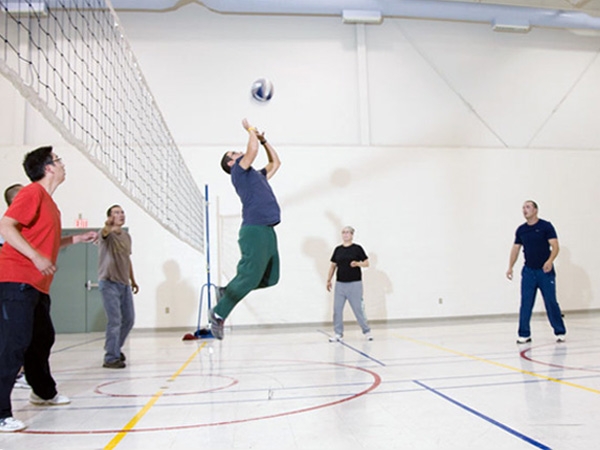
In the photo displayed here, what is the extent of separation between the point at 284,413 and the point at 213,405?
1.96ft

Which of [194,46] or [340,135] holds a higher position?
[194,46]

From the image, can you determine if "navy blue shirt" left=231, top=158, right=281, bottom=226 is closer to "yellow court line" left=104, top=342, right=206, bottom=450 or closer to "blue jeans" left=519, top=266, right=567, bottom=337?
"yellow court line" left=104, top=342, right=206, bottom=450

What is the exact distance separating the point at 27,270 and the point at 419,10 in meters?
10.5

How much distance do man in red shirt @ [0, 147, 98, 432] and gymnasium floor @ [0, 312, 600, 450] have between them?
396 millimetres

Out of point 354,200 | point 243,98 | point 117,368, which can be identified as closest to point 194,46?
point 243,98

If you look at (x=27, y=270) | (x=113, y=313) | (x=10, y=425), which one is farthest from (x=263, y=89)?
(x=10, y=425)

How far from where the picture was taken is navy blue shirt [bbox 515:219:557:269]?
6352 mm

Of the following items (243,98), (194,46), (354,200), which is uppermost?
(194,46)

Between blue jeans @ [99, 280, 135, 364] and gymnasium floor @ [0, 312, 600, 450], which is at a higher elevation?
blue jeans @ [99, 280, 135, 364]

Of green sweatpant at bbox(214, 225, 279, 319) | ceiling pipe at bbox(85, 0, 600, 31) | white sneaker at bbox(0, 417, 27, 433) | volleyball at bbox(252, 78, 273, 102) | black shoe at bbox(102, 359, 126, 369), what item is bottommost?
black shoe at bbox(102, 359, 126, 369)

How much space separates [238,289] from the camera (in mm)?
A: 4020

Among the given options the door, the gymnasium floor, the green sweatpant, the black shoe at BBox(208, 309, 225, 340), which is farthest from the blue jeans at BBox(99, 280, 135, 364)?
the door

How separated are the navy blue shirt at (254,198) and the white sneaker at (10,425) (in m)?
2.01

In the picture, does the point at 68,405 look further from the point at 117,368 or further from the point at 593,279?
the point at 593,279
